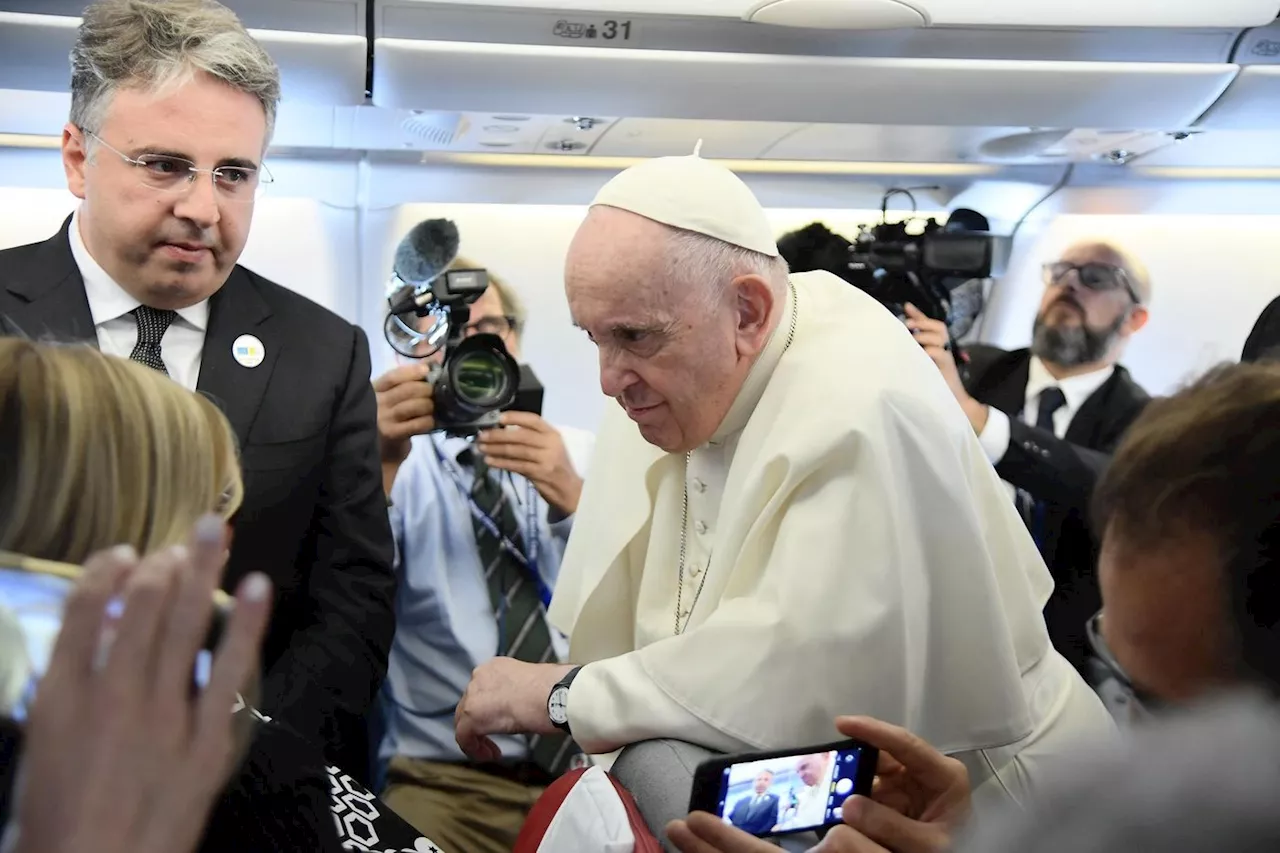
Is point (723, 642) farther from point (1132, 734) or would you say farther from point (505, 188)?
point (505, 188)

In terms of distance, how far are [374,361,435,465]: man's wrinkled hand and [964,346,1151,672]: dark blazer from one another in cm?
143

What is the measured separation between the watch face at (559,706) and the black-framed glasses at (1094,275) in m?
2.50

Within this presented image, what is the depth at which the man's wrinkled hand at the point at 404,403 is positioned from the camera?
259 centimetres

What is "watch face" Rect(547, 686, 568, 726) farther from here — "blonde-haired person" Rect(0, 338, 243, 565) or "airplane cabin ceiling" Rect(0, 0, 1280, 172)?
"airplane cabin ceiling" Rect(0, 0, 1280, 172)

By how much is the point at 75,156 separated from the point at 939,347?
6.49 ft

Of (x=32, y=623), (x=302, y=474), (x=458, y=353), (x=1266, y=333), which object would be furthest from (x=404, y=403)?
(x=1266, y=333)

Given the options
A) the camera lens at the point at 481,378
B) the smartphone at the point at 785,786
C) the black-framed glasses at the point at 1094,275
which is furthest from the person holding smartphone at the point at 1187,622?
the black-framed glasses at the point at 1094,275

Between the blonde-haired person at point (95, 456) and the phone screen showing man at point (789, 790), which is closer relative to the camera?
the blonde-haired person at point (95, 456)

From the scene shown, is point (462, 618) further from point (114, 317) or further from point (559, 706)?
point (114, 317)

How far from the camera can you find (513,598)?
299cm

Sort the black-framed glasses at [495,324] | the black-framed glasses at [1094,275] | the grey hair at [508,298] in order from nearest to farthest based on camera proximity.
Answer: the black-framed glasses at [495,324], the grey hair at [508,298], the black-framed glasses at [1094,275]

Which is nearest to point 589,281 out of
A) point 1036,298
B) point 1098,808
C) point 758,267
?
point 758,267

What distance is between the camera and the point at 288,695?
2.10 meters

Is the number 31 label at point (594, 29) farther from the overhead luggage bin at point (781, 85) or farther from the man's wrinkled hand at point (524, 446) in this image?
the man's wrinkled hand at point (524, 446)
